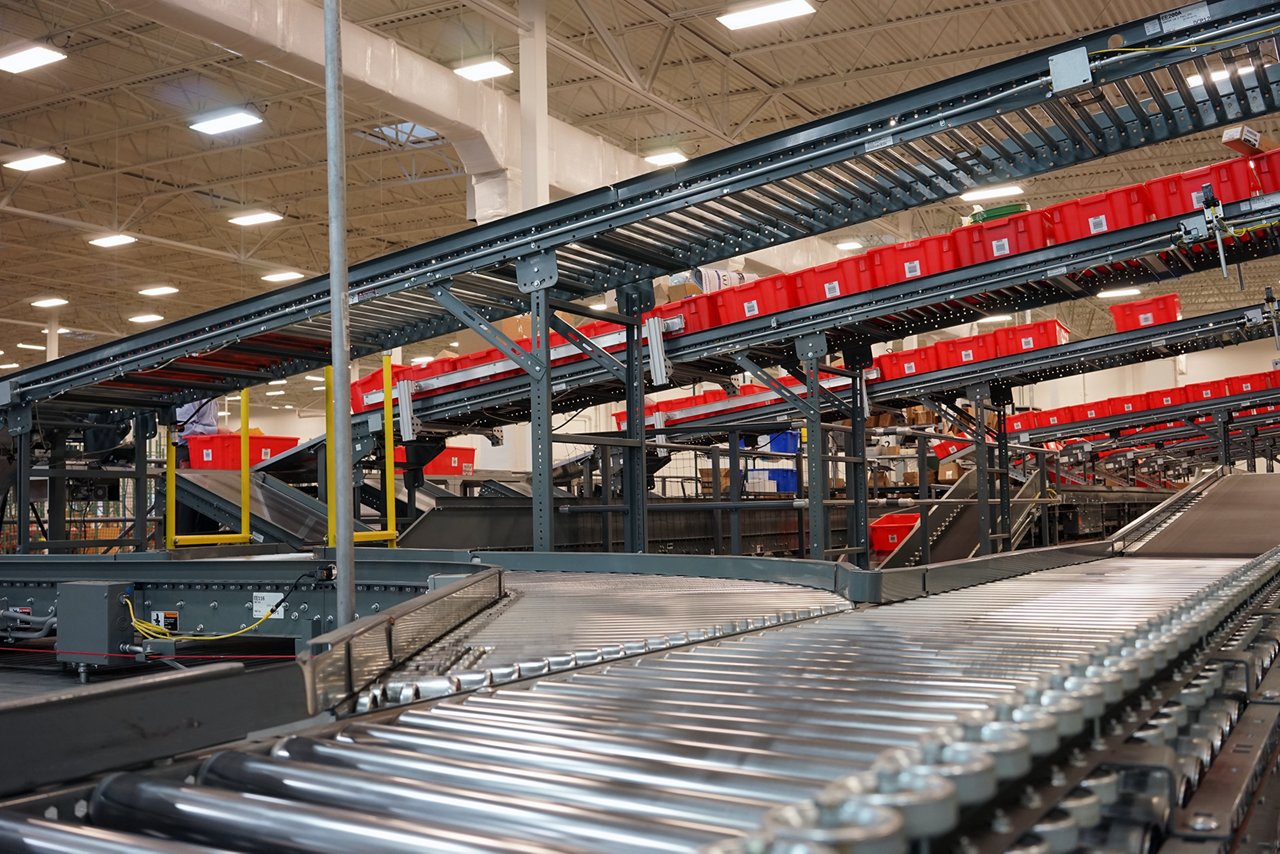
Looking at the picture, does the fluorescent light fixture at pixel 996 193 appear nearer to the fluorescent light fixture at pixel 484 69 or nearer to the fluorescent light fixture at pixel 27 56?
the fluorescent light fixture at pixel 484 69

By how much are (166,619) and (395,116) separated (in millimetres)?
8329

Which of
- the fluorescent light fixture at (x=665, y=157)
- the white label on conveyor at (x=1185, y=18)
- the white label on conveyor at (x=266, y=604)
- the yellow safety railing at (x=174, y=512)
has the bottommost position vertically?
the white label on conveyor at (x=266, y=604)

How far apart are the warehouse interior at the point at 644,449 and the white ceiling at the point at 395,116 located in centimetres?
10

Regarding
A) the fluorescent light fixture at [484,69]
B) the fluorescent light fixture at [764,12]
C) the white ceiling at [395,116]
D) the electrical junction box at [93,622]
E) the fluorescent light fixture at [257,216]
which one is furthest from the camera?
the fluorescent light fixture at [257,216]

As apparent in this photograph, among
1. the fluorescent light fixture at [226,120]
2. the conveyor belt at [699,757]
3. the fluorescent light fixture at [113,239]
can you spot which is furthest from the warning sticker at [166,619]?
the fluorescent light fixture at [113,239]

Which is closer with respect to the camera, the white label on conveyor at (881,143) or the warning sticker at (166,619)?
the white label on conveyor at (881,143)

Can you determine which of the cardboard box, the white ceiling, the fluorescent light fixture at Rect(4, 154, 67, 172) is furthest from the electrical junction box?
the fluorescent light fixture at Rect(4, 154, 67, 172)

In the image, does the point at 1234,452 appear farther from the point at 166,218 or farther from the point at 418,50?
the point at 166,218

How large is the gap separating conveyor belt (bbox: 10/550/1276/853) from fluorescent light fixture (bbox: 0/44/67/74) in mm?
12613

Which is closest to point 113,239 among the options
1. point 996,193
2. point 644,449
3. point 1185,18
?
point 644,449

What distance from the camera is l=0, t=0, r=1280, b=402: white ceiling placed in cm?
1403

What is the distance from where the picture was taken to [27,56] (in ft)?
40.3

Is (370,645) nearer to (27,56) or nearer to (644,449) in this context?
(644,449)

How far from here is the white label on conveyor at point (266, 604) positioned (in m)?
6.18
